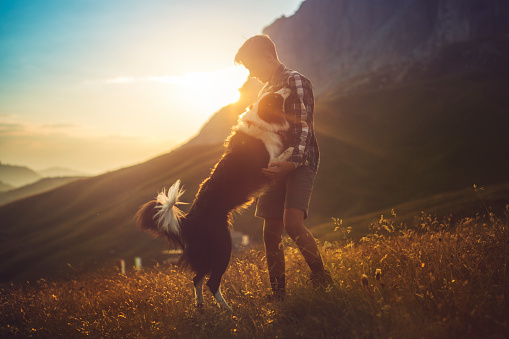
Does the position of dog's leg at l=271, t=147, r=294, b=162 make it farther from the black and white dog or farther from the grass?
the grass

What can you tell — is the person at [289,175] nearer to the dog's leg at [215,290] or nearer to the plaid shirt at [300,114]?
the plaid shirt at [300,114]

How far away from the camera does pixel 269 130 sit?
3893mm

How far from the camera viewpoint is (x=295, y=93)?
3.80 metres

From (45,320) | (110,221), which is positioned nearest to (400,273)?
(45,320)

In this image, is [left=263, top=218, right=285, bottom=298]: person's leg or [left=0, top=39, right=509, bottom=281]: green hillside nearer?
[left=263, top=218, right=285, bottom=298]: person's leg

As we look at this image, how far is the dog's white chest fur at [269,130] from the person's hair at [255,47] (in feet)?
1.66

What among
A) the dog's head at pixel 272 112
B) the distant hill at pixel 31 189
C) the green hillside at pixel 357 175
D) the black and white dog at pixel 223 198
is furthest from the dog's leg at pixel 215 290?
the distant hill at pixel 31 189

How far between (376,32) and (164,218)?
177578mm

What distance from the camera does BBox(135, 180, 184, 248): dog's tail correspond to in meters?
→ 4.02

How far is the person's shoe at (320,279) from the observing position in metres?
3.51

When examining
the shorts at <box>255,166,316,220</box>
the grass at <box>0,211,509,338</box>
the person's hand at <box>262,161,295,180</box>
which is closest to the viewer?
the grass at <box>0,211,509,338</box>

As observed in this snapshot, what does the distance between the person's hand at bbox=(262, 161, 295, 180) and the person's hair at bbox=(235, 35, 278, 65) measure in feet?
4.21

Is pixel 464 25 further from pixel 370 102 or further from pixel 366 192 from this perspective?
pixel 366 192

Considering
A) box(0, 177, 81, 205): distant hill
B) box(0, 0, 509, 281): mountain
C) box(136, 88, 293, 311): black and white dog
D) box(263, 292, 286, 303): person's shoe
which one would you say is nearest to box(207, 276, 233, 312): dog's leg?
box(136, 88, 293, 311): black and white dog
